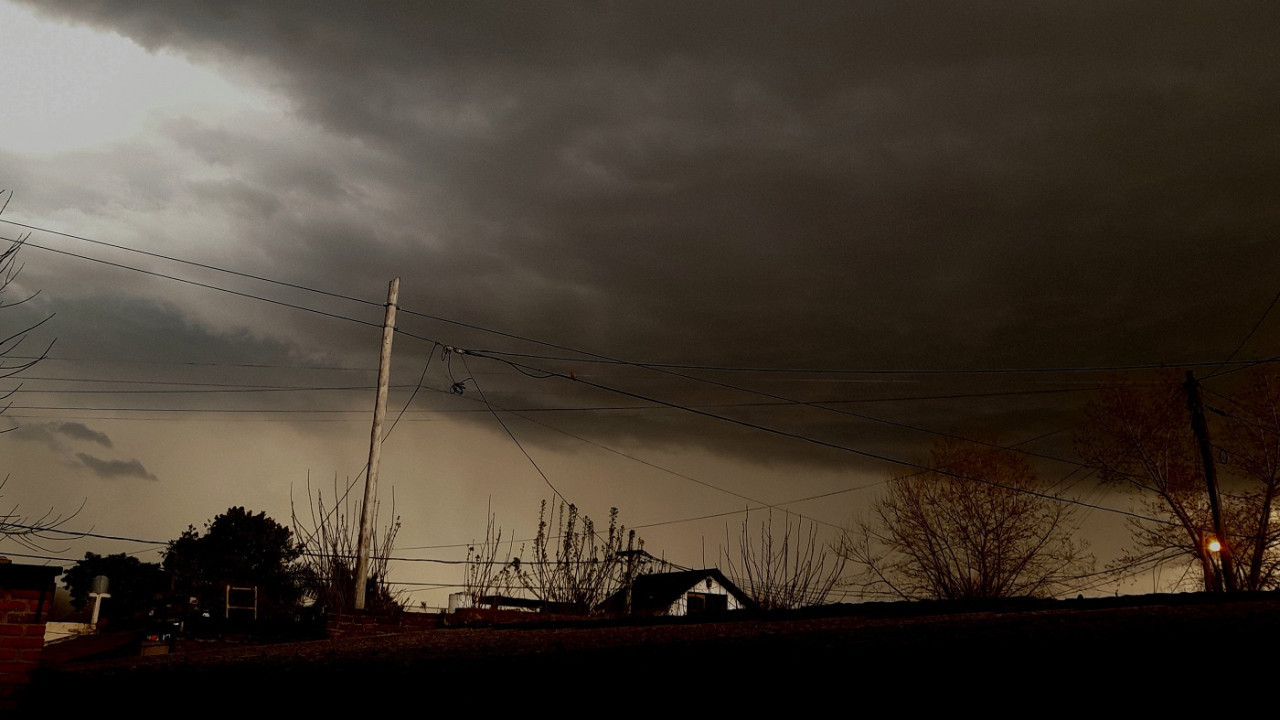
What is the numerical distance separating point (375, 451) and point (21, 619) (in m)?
7.59

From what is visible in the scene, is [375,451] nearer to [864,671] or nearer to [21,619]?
[21,619]

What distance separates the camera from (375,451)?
15422mm

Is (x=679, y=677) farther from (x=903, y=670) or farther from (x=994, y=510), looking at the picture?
(x=994, y=510)

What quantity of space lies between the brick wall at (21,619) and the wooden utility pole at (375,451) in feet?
21.1

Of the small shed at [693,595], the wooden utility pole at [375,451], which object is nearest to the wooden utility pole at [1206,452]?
the small shed at [693,595]

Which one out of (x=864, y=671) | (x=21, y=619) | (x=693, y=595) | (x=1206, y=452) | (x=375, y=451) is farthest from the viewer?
(x=693, y=595)

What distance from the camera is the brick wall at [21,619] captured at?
7766 millimetres

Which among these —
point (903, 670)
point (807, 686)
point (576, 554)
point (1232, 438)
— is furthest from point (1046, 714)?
point (1232, 438)

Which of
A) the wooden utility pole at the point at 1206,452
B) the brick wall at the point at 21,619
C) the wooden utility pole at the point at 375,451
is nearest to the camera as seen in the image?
the brick wall at the point at 21,619

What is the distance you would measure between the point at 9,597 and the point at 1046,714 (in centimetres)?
920

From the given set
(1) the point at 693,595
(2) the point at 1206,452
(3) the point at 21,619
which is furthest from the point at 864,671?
(1) the point at 693,595

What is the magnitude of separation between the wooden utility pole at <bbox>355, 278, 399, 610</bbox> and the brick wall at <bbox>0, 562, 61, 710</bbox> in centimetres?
642

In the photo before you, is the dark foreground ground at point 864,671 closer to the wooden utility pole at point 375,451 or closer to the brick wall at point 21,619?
the brick wall at point 21,619

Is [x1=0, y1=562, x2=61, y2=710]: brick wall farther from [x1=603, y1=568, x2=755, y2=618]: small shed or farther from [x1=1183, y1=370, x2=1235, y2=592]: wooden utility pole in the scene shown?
[x1=1183, y1=370, x2=1235, y2=592]: wooden utility pole
